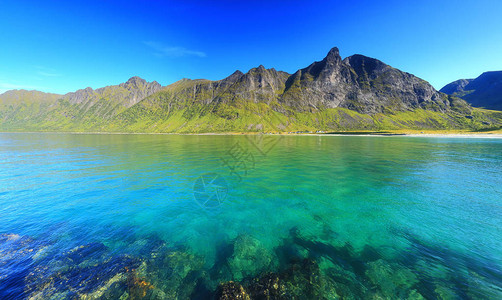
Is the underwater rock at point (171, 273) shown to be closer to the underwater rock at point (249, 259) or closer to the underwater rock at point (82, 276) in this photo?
the underwater rock at point (82, 276)

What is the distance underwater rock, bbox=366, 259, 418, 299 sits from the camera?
29.1ft

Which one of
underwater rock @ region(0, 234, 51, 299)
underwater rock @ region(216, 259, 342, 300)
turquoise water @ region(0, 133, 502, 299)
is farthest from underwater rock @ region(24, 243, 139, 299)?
underwater rock @ region(216, 259, 342, 300)

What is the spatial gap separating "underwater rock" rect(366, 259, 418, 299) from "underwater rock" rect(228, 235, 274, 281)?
19.3ft

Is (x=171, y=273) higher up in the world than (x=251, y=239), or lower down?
higher up

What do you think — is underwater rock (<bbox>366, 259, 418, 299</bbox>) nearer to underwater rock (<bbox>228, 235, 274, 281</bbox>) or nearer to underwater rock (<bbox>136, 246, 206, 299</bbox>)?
underwater rock (<bbox>228, 235, 274, 281</bbox>)

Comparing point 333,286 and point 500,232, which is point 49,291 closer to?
point 333,286

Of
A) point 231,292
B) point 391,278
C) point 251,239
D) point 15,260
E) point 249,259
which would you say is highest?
point 231,292

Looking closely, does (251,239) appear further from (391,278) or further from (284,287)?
(391,278)

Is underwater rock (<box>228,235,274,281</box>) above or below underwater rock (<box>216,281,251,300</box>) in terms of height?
below

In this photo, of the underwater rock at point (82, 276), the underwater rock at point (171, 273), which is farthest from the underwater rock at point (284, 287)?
the underwater rock at point (82, 276)

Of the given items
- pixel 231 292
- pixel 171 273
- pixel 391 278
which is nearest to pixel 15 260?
pixel 171 273

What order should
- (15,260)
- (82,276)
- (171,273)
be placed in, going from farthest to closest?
(15,260) < (171,273) < (82,276)

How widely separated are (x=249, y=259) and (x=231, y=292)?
3.15m

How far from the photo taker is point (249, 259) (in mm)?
11516
